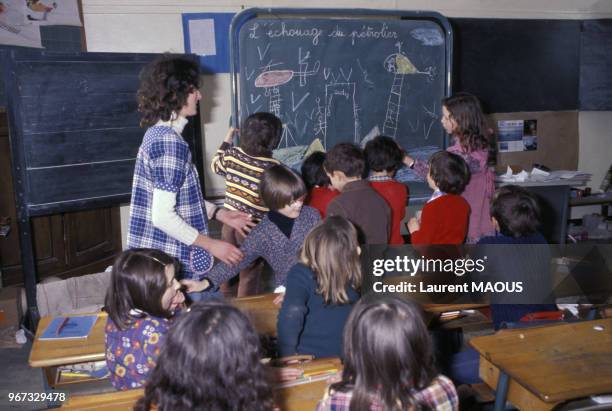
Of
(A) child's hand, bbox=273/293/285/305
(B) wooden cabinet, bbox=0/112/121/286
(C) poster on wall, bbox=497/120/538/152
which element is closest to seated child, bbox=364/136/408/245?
(A) child's hand, bbox=273/293/285/305

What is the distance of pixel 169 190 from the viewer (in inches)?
90.7

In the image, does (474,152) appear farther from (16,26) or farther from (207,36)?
(16,26)

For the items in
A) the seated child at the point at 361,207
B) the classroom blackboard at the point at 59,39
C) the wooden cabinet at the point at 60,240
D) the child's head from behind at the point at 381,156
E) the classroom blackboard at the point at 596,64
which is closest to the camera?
the seated child at the point at 361,207

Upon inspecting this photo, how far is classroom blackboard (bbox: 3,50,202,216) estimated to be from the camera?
3.51 meters

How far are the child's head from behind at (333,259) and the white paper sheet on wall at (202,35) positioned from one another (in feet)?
9.91

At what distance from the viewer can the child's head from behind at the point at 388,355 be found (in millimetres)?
1493

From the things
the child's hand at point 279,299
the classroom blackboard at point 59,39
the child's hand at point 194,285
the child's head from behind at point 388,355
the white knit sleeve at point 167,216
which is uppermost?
the classroom blackboard at point 59,39

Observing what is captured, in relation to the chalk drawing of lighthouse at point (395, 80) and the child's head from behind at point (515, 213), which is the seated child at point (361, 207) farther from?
the chalk drawing of lighthouse at point (395, 80)

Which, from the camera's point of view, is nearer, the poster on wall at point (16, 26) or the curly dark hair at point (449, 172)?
the curly dark hair at point (449, 172)

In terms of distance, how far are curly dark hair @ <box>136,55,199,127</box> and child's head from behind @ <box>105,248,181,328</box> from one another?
2.10 feet

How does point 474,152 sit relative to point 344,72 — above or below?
below

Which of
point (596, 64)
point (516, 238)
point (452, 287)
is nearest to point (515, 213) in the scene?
point (516, 238)

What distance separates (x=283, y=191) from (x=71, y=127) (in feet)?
5.70

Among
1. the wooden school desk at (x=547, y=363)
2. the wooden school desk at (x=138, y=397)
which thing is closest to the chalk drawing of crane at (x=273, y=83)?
the wooden school desk at (x=547, y=363)
